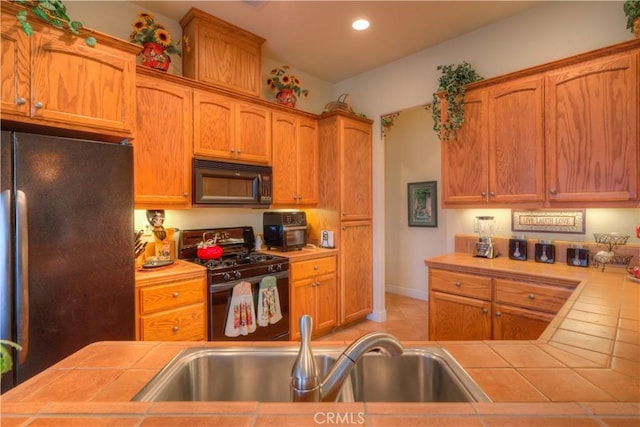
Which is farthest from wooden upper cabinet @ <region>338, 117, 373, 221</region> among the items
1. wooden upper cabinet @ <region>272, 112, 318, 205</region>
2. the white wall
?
wooden upper cabinet @ <region>272, 112, 318, 205</region>

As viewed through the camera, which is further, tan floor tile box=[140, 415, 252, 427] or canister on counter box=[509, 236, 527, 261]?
canister on counter box=[509, 236, 527, 261]

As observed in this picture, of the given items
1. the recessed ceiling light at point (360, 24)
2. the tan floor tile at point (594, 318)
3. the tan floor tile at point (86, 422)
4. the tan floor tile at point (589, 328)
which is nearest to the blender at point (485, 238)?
the tan floor tile at point (594, 318)

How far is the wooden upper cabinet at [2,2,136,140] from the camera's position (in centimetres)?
150

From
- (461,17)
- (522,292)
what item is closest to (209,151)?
(461,17)

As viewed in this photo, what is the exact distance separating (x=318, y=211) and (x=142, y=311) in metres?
1.98

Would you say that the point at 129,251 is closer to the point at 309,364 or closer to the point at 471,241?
the point at 309,364

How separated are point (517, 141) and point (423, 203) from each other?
2.11 meters

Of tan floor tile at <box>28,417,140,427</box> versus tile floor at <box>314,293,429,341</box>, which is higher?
tan floor tile at <box>28,417,140,427</box>

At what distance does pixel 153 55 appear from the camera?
7.44 ft

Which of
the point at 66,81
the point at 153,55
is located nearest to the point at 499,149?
the point at 153,55

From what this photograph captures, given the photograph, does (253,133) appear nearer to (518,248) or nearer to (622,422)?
(518,248)

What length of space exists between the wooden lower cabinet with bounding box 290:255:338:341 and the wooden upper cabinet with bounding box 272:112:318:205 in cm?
69

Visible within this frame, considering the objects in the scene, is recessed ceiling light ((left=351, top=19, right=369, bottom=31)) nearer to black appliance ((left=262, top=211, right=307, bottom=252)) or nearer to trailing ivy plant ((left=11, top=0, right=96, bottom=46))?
black appliance ((left=262, top=211, right=307, bottom=252))

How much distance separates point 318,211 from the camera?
11.3 ft
